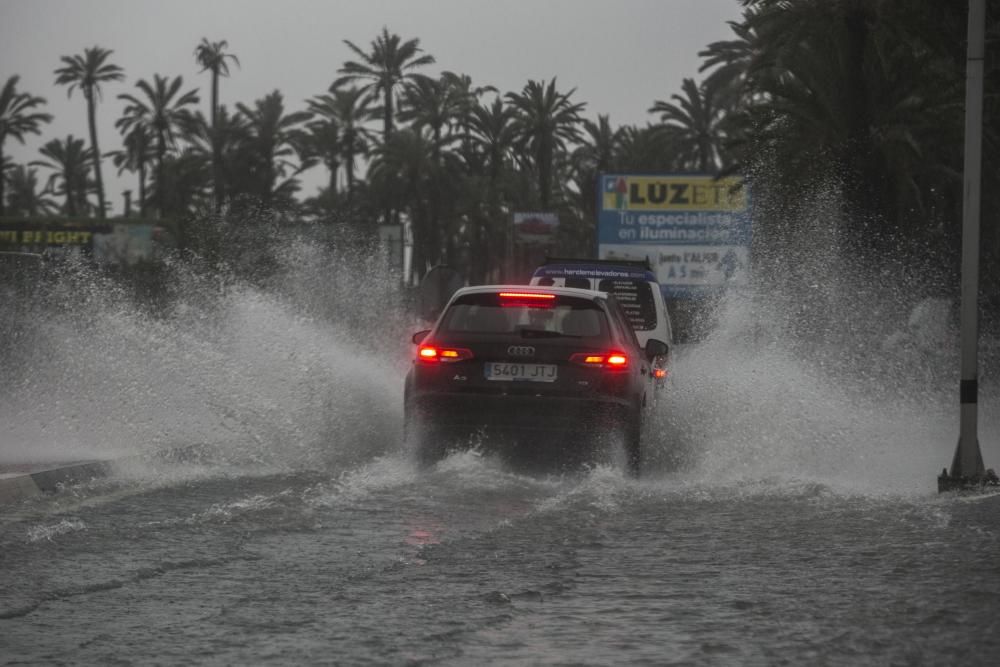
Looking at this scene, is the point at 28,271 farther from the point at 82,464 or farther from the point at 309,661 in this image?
the point at 309,661

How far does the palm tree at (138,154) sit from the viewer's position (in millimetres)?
92812

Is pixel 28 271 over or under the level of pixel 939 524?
over

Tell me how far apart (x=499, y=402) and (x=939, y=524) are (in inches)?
138

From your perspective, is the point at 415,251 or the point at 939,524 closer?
the point at 939,524

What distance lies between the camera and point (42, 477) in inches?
466

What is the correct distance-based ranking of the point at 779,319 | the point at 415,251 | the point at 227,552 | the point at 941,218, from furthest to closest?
the point at 415,251, the point at 941,218, the point at 779,319, the point at 227,552

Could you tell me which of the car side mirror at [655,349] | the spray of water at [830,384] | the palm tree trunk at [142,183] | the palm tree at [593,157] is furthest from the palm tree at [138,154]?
the car side mirror at [655,349]

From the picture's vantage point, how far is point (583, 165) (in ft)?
280

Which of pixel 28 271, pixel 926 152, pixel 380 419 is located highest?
pixel 926 152

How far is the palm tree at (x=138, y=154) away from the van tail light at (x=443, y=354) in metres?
82.3

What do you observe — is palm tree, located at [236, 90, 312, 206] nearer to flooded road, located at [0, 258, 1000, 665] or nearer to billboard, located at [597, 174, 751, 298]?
billboard, located at [597, 174, 751, 298]

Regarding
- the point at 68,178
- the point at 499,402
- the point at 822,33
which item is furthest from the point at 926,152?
the point at 68,178

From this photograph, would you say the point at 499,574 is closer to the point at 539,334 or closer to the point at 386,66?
the point at 539,334

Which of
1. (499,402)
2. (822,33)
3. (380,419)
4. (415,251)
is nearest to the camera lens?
(499,402)
